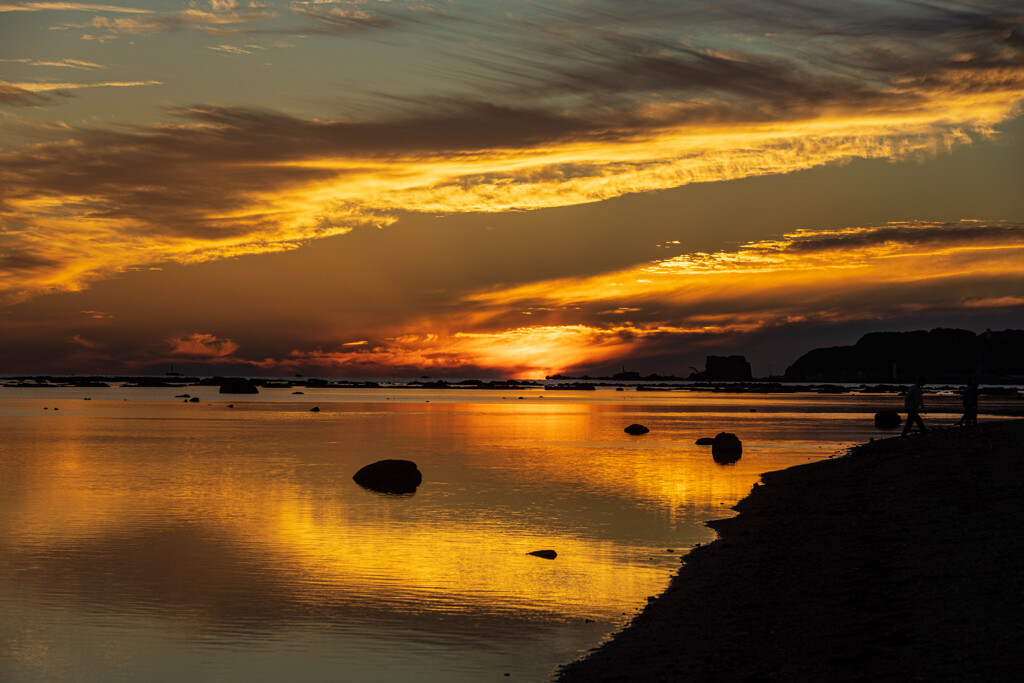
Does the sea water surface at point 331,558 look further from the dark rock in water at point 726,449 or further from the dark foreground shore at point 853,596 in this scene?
the dark foreground shore at point 853,596

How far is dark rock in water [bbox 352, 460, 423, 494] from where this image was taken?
3712 centimetres

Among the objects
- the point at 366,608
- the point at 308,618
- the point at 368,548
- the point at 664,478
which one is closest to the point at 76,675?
the point at 308,618

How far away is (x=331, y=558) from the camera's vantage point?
2352 cm

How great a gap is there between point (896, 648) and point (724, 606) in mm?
4286

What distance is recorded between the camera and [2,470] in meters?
44.8

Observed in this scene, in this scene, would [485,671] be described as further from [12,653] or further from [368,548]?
[368,548]

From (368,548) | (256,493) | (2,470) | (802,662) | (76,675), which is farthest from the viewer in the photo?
(2,470)

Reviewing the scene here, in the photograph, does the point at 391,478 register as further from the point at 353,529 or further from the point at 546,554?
the point at 546,554

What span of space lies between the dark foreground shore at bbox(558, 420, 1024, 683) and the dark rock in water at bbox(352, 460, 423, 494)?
46.9 ft

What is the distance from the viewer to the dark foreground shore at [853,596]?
498 inches

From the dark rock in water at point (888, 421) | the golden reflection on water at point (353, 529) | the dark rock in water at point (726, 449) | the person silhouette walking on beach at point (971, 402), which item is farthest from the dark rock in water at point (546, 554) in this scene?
the dark rock in water at point (888, 421)

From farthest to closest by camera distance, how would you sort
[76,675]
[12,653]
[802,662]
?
[12,653]
[76,675]
[802,662]

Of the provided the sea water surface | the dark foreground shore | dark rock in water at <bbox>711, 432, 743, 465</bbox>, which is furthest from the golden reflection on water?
the dark foreground shore

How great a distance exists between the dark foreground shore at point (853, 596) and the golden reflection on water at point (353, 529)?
57.2 inches
